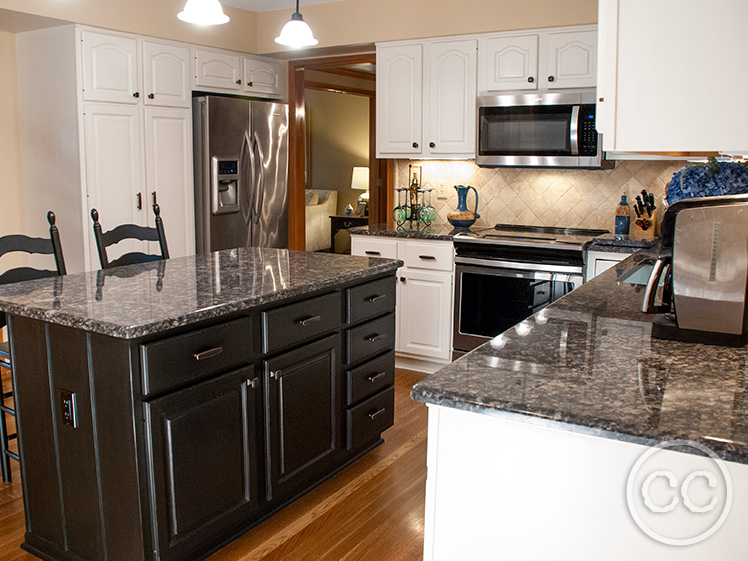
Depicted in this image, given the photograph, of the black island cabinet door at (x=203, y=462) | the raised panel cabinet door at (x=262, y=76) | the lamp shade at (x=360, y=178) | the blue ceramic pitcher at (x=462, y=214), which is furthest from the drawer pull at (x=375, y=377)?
the lamp shade at (x=360, y=178)

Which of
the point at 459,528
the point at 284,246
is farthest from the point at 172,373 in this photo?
the point at 284,246

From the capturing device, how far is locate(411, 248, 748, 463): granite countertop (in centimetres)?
116

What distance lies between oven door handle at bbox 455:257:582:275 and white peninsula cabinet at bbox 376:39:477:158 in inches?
30.3

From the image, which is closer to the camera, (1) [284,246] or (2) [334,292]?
(2) [334,292]

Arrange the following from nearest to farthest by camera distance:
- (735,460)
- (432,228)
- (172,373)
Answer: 1. (735,460)
2. (172,373)
3. (432,228)

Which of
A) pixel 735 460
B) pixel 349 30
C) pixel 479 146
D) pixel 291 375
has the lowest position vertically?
pixel 291 375

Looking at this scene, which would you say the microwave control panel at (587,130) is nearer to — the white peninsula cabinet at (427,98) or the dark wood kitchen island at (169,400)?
the white peninsula cabinet at (427,98)

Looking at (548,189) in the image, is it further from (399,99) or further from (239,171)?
(239,171)

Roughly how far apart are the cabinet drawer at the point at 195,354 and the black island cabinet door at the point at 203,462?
45mm

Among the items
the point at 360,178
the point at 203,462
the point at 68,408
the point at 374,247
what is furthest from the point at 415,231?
the point at 360,178

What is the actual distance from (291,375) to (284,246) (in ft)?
9.97

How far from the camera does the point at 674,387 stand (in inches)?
52.6

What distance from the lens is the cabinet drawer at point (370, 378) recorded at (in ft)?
9.82

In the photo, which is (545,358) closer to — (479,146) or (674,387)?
(674,387)
